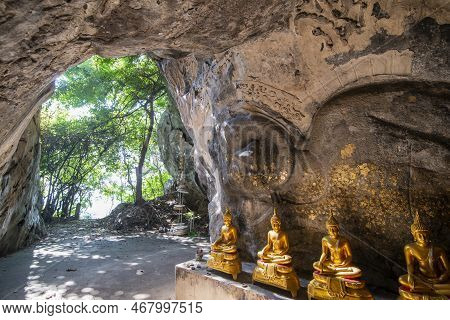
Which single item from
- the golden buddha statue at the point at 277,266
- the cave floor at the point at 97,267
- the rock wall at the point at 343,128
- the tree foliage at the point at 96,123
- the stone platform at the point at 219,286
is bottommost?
the cave floor at the point at 97,267

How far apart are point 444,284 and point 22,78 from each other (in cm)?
410

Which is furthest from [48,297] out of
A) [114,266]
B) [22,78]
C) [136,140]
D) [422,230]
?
[136,140]

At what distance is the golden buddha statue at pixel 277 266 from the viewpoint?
9.71ft

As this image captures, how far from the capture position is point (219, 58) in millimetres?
4066

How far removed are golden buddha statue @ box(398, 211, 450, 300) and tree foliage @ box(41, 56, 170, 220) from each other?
11169 mm

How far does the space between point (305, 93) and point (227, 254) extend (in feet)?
7.99

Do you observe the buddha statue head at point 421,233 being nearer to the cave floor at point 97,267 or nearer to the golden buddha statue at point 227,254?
the golden buddha statue at point 227,254

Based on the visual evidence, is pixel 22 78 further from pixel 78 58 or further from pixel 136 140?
pixel 136 140

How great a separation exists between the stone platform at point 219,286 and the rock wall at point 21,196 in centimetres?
541

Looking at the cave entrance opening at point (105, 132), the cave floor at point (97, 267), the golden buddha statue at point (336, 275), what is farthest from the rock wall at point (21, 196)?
the golden buddha statue at point (336, 275)

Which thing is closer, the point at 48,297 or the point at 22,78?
the point at 22,78

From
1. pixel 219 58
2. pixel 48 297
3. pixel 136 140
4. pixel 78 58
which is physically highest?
pixel 136 140

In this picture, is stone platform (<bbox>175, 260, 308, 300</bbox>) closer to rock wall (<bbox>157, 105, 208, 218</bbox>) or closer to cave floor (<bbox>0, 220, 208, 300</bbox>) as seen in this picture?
cave floor (<bbox>0, 220, 208, 300</bbox>)

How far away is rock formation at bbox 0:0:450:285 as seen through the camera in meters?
2.42
